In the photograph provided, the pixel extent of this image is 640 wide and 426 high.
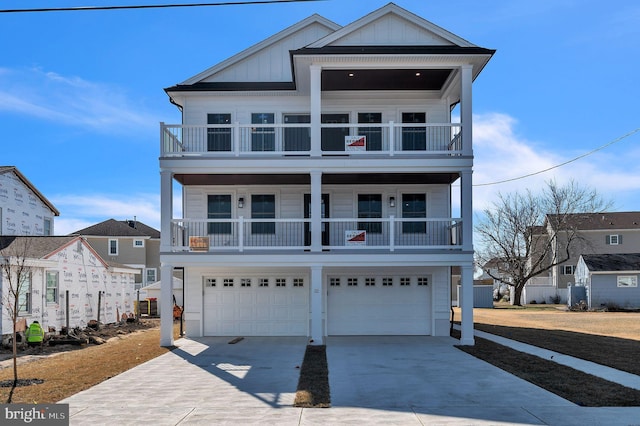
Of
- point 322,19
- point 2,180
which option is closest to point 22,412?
point 322,19

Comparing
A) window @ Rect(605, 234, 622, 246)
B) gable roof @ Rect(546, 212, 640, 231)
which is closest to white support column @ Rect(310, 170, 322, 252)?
Result: gable roof @ Rect(546, 212, 640, 231)

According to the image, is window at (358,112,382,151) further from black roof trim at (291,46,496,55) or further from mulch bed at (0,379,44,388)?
mulch bed at (0,379,44,388)

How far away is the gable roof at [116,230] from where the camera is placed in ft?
150

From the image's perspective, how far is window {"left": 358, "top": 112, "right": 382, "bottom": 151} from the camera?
21156 mm

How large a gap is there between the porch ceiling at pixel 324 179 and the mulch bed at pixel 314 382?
6.31 m

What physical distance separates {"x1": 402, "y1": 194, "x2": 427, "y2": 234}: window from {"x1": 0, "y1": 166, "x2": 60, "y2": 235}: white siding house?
1830 cm

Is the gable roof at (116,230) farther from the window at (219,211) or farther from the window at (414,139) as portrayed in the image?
the window at (414,139)

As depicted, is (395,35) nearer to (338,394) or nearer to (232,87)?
(232,87)

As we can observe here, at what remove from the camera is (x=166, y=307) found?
18484 mm

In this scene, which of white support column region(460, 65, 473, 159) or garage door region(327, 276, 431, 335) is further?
garage door region(327, 276, 431, 335)

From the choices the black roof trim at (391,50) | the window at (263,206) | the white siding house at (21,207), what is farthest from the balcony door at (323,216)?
the white siding house at (21,207)

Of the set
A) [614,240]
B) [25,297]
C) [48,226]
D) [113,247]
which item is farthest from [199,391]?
[614,240]

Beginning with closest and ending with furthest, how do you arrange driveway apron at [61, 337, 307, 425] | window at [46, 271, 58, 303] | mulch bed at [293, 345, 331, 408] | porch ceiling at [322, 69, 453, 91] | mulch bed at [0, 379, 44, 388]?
1. driveway apron at [61, 337, 307, 425]
2. mulch bed at [293, 345, 331, 408]
3. mulch bed at [0, 379, 44, 388]
4. porch ceiling at [322, 69, 453, 91]
5. window at [46, 271, 58, 303]

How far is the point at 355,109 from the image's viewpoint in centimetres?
2159
